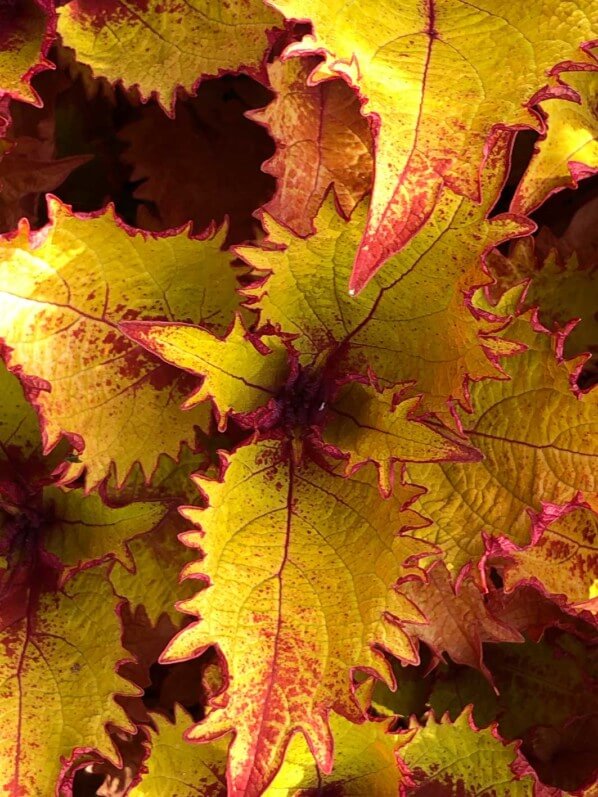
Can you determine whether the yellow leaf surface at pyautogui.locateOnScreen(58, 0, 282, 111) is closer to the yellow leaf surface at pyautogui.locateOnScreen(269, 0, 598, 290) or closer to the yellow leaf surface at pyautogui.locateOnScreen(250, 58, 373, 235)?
the yellow leaf surface at pyautogui.locateOnScreen(250, 58, 373, 235)

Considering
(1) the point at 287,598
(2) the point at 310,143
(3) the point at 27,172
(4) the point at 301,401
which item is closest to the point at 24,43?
(3) the point at 27,172

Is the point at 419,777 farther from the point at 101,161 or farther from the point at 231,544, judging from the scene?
the point at 101,161

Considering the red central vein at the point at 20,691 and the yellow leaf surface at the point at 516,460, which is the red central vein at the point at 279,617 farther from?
the red central vein at the point at 20,691

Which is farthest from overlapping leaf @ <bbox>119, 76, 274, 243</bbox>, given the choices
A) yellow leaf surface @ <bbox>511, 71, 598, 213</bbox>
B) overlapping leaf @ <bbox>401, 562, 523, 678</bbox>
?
overlapping leaf @ <bbox>401, 562, 523, 678</bbox>

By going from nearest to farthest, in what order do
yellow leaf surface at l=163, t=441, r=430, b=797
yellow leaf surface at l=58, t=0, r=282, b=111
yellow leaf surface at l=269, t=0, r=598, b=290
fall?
1. yellow leaf surface at l=269, t=0, r=598, b=290
2. yellow leaf surface at l=163, t=441, r=430, b=797
3. yellow leaf surface at l=58, t=0, r=282, b=111

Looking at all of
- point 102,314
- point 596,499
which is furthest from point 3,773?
point 596,499

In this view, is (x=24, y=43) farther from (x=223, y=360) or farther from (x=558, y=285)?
(x=558, y=285)
